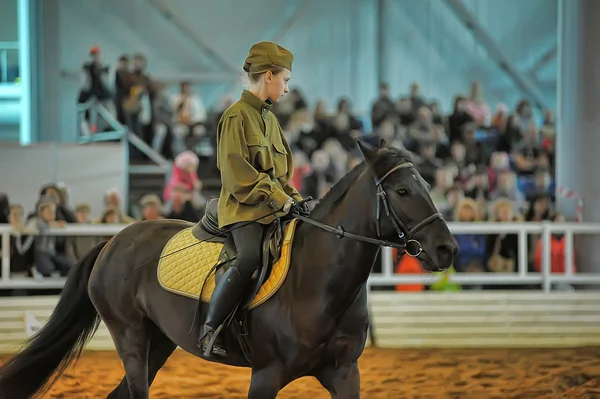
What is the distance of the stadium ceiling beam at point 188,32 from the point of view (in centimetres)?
1591

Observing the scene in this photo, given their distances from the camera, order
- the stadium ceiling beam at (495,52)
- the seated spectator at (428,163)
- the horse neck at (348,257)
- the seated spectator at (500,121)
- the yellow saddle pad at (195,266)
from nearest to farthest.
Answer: the horse neck at (348,257) < the yellow saddle pad at (195,266) < the seated spectator at (428,163) < the seated spectator at (500,121) < the stadium ceiling beam at (495,52)

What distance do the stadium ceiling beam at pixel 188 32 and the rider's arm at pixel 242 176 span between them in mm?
12456

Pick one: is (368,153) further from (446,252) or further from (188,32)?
(188,32)

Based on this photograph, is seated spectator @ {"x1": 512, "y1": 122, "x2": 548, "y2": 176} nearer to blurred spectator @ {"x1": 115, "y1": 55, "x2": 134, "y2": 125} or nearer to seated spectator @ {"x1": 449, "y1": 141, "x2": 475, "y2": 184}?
seated spectator @ {"x1": 449, "y1": 141, "x2": 475, "y2": 184}

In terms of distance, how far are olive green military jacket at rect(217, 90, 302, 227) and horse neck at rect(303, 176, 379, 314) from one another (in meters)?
0.27

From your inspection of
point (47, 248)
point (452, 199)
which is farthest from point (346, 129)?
point (47, 248)

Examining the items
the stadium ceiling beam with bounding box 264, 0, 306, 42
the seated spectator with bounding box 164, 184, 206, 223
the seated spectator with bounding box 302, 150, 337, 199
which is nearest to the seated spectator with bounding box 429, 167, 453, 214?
the seated spectator with bounding box 302, 150, 337, 199

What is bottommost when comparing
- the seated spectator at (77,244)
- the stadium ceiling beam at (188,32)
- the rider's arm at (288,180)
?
the seated spectator at (77,244)

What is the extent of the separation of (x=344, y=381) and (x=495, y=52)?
13.4 metres

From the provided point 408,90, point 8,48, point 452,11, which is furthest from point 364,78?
point 8,48

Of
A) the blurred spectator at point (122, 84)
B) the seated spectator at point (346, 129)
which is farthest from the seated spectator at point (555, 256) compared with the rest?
the blurred spectator at point (122, 84)

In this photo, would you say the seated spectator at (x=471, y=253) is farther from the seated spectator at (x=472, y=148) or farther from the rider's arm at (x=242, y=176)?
the rider's arm at (x=242, y=176)

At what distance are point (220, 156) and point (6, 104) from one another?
474 inches

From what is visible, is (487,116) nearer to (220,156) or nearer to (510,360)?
(510,360)
